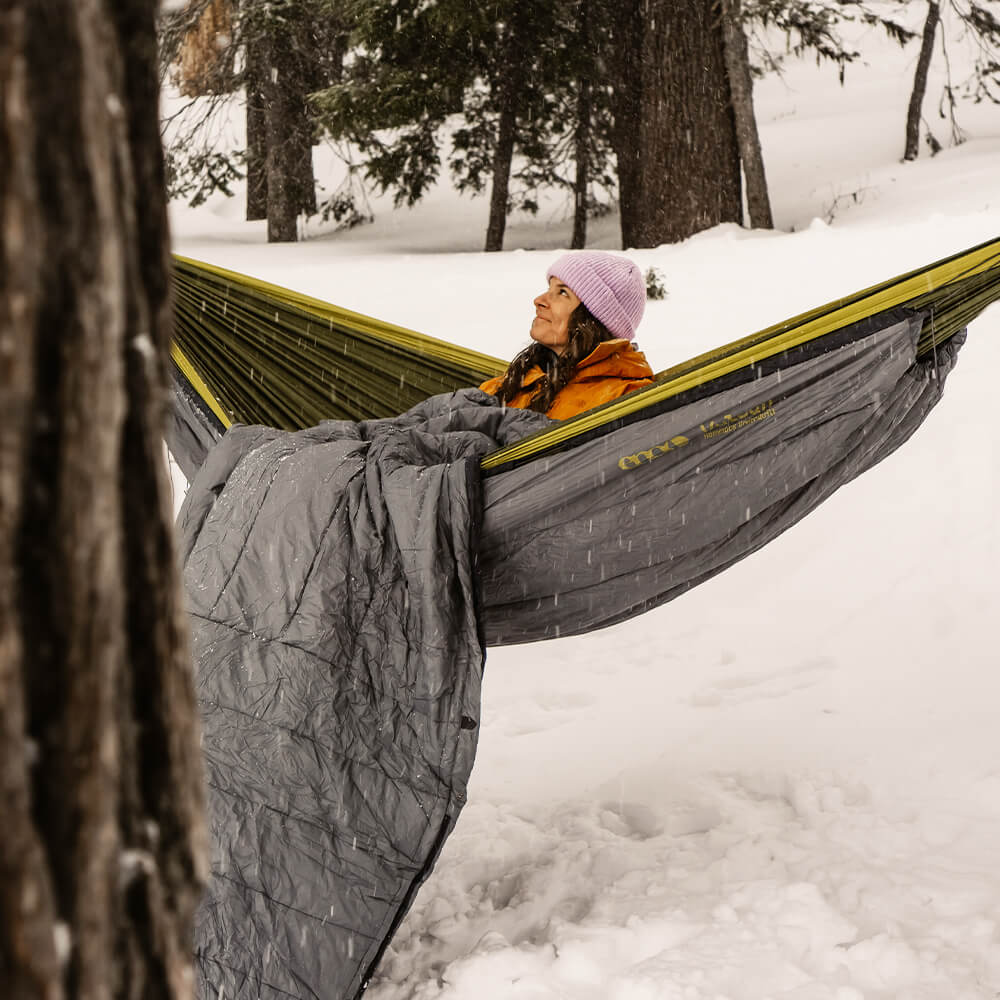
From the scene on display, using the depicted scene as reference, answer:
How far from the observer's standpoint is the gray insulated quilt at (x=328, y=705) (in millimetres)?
1532

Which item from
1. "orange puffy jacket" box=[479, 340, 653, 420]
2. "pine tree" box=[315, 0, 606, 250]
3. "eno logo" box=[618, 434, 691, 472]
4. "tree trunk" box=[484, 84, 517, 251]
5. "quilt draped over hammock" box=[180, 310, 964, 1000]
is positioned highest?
"pine tree" box=[315, 0, 606, 250]

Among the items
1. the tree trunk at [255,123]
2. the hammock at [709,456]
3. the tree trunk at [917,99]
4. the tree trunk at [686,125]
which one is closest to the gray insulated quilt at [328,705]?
the hammock at [709,456]

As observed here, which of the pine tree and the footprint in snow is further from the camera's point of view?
the pine tree

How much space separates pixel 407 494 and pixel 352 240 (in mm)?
6017

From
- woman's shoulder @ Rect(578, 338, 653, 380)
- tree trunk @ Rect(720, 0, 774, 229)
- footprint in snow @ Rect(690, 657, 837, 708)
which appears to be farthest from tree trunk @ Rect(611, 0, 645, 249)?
woman's shoulder @ Rect(578, 338, 653, 380)

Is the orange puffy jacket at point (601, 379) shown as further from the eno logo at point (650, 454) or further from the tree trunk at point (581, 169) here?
Answer: the tree trunk at point (581, 169)

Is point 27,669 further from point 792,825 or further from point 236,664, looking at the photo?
point 792,825

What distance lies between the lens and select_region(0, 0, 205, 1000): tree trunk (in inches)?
19.0

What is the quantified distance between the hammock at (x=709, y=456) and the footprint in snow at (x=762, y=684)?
2.34ft

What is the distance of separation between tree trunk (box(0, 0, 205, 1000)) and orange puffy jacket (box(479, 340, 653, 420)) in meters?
1.67

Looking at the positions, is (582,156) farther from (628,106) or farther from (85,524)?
(85,524)

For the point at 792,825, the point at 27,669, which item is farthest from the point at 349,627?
the point at 27,669

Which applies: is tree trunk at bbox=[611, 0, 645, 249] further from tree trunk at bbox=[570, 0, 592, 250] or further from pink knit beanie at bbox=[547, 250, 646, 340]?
→ pink knit beanie at bbox=[547, 250, 646, 340]

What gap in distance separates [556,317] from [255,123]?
628cm
